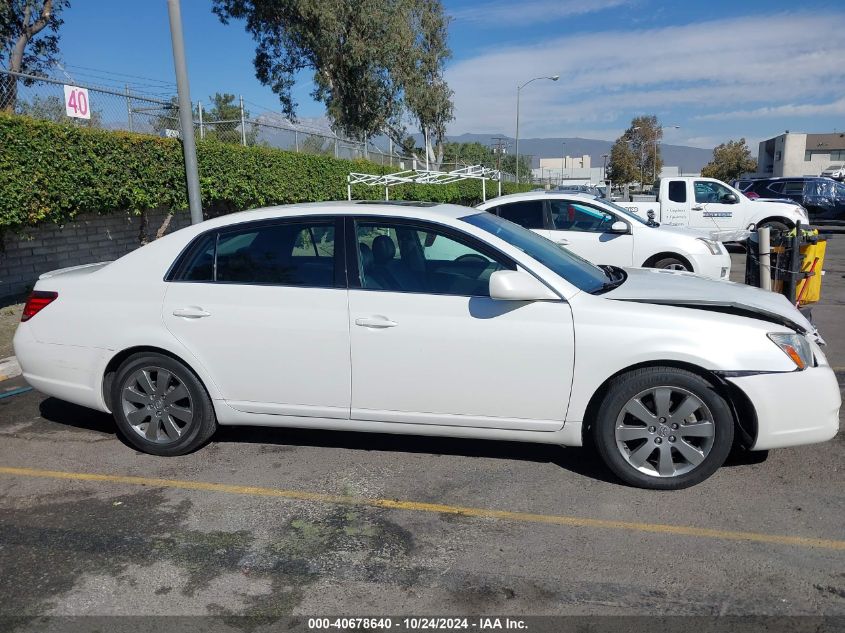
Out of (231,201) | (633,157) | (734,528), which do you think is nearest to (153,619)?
(734,528)

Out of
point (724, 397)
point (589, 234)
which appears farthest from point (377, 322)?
point (589, 234)

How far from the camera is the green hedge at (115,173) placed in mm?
8906

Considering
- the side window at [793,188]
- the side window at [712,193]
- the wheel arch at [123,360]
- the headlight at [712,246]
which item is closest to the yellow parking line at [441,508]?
the wheel arch at [123,360]

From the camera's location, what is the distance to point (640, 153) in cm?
8000

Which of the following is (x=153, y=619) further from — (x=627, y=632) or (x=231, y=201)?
(x=231, y=201)

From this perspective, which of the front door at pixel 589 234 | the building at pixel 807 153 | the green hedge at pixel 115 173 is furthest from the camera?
the building at pixel 807 153

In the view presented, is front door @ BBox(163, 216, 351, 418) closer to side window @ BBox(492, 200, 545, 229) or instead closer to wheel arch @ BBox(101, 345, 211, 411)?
wheel arch @ BBox(101, 345, 211, 411)

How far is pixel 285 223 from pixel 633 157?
81.9m

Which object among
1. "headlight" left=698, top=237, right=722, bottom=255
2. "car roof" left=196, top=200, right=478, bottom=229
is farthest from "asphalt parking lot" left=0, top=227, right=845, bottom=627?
"headlight" left=698, top=237, right=722, bottom=255

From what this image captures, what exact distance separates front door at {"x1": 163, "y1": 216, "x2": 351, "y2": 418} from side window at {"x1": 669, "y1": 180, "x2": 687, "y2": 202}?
46.3ft

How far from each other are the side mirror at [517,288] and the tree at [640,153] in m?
79.2

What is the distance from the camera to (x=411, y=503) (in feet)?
12.7

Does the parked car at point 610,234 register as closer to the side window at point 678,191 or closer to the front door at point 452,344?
the front door at point 452,344

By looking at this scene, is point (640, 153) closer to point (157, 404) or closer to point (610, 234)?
point (610, 234)
